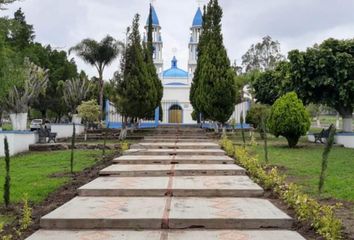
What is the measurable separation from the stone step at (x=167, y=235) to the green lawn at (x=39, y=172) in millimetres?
2520

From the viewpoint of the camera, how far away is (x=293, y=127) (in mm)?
19031

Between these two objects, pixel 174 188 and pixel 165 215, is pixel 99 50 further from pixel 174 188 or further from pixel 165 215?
pixel 165 215

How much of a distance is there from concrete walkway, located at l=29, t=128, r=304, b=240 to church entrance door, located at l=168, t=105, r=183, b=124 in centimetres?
3127

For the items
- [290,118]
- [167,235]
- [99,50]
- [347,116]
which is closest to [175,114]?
[99,50]

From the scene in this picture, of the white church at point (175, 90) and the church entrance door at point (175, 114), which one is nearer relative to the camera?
the white church at point (175, 90)

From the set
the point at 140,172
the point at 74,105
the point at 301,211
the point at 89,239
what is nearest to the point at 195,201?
the point at 301,211

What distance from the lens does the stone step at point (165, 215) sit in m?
6.09

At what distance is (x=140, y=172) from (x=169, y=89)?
3207cm

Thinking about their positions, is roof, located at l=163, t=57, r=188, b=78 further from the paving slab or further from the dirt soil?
the paving slab

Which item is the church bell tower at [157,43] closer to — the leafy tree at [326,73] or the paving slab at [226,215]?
the leafy tree at [326,73]

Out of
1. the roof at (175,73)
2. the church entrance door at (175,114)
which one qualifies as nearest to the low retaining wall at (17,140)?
the church entrance door at (175,114)

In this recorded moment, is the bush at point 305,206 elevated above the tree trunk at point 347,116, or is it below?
below

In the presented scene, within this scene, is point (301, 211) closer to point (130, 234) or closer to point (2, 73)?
point (130, 234)

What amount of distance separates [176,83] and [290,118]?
83.7 ft
